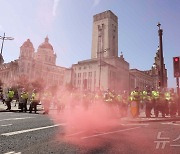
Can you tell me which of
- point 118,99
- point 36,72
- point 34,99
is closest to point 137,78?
point 36,72

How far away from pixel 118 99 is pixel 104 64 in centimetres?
6550

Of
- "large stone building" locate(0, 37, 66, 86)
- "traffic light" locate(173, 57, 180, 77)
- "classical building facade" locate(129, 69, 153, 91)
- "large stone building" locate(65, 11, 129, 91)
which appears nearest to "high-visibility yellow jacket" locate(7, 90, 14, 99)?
"large stone building" locate(0, 37, 66, 86)

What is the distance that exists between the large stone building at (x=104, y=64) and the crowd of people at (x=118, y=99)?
5969cm

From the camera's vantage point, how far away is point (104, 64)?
79.6m

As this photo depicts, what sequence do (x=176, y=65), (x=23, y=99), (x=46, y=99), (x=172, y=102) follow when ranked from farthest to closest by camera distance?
(x=23, y=99)
(x=46, y=99)
(x=172, y=102)
(x=176, y=65)

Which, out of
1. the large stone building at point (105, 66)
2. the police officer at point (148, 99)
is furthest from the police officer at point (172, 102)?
the large stone building at point (105, 66)

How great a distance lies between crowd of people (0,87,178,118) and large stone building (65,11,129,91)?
59.7 m

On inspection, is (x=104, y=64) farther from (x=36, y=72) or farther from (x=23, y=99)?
(x=23, y=99)

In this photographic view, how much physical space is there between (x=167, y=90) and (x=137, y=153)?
32.9 ft

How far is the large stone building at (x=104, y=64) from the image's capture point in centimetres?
8006

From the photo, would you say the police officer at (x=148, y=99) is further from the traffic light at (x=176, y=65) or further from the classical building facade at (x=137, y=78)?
the classical building facade at (x=137, y=78)

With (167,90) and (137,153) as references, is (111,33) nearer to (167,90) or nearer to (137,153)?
(167,90)

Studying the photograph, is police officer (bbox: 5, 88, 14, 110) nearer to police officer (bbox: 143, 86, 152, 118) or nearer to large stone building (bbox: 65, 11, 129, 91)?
police officer (bbox: 143, 86, 152, 118)

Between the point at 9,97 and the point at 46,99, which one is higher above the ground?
the point at 9,97
